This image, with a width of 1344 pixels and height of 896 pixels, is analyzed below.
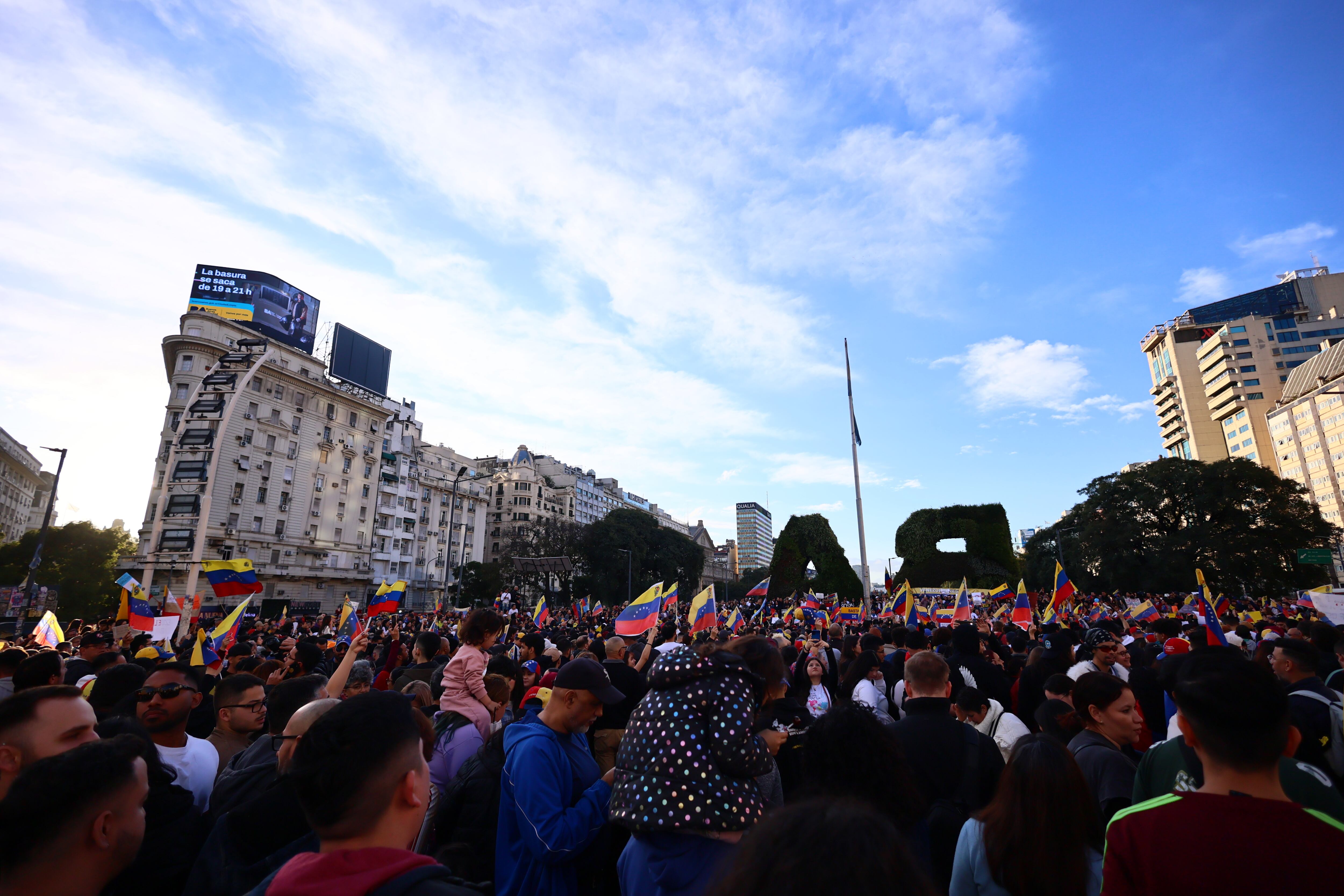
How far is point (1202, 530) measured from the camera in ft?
127

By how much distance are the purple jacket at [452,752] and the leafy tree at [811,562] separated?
42.5 metres

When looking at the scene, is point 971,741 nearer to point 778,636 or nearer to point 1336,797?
point 1336,797

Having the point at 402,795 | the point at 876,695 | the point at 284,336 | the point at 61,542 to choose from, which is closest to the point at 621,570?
the point at 284,336

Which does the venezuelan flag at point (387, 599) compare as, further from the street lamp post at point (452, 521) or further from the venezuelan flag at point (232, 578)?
the street lamp post at point (452, 521)

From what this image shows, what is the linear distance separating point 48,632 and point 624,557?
5459cm

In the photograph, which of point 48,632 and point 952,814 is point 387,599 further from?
point 952,814

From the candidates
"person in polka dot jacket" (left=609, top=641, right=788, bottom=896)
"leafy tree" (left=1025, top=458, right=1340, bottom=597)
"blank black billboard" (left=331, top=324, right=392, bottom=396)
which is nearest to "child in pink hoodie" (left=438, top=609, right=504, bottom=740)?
"person in polka dot jacket" (left=609, top=641, right=788, bottom=896)

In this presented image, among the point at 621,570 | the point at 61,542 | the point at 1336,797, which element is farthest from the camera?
the point at 621,570

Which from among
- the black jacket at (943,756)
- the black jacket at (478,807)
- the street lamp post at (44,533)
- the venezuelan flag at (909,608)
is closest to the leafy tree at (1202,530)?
the venezuelan flag at (909,608)

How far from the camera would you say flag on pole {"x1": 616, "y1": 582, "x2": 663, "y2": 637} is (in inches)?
461

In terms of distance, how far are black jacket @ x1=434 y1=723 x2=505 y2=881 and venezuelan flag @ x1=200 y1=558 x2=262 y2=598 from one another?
13.9 metres

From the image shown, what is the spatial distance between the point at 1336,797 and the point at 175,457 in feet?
198

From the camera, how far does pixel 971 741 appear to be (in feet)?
11.8

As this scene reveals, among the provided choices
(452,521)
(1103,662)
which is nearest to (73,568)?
(452,521)
